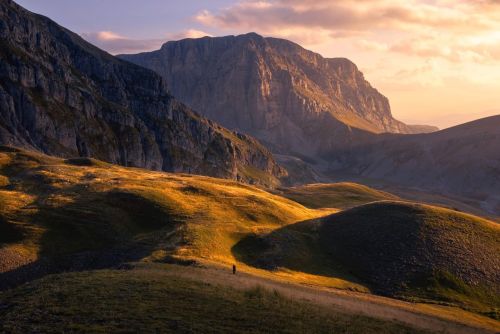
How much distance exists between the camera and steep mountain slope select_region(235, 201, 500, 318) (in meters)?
68.2

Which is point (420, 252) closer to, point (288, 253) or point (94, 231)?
point (288, 253)

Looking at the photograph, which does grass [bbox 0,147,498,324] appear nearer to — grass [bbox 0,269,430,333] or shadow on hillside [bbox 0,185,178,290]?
shadow on hillside [bbox 0,185,178,290]

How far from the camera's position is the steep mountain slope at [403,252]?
68.2 m

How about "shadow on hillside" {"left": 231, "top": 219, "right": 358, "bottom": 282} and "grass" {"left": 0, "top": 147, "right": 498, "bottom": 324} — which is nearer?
"grass" {"left": 0, "top": 147, "right": 498, "bottom": 324}

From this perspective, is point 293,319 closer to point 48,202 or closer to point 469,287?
point 469,287

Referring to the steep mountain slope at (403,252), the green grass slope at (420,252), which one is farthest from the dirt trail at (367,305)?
the steep mountain slope at (403,252)

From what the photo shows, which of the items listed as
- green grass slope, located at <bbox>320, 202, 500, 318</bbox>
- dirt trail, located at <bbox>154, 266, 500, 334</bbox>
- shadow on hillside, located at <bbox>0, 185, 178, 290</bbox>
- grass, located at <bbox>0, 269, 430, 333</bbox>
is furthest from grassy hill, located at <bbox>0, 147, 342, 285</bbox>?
grass, located at <bbox>0, 269, 430, 333</bbox>

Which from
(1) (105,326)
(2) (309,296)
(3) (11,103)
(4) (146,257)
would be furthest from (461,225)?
(3) (11,103)

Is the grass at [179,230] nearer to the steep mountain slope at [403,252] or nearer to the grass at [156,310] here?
the steep mountain slope at [403,252]

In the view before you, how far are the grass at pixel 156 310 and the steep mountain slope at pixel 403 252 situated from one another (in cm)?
3011

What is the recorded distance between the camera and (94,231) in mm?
73688

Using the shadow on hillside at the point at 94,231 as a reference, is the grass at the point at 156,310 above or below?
above

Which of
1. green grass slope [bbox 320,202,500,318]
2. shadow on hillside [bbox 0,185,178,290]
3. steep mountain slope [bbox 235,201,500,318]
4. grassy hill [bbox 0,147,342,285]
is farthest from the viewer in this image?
steep mountain slope [bbox 235,201,500,318]

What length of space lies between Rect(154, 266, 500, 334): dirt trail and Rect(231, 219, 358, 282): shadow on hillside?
40.6ft
